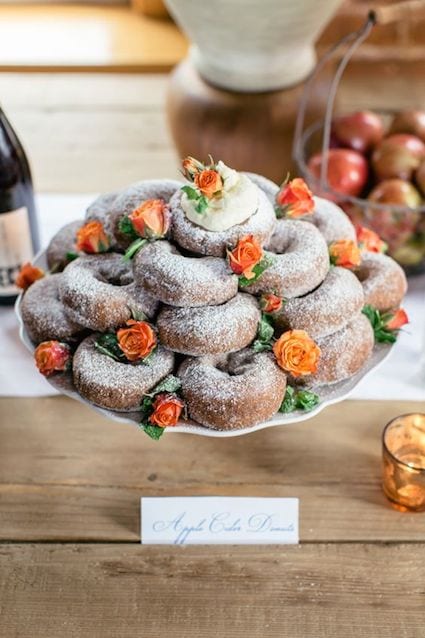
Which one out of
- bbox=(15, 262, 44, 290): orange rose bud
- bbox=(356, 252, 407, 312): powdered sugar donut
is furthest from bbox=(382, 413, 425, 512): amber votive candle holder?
bbox=(15, 262, 44, 290): orange rose bud

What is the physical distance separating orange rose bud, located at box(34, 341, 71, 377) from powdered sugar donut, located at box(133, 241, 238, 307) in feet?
0.39

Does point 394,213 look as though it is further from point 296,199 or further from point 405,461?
point 405,461

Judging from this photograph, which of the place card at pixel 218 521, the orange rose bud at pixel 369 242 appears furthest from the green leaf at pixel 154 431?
the orange rose bud at pixel 369 242

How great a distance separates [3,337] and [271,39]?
2.02 ft

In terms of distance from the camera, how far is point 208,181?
2.65 feet

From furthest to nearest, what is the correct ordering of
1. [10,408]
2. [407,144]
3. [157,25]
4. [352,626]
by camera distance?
[157,25] < [407,144] < [10,408] < [352,626]

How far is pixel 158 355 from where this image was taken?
853 millimetres

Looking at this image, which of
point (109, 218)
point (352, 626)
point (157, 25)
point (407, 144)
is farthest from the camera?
point (157, 25)

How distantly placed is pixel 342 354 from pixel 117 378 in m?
0.23

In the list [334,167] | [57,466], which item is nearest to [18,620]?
[57,466]

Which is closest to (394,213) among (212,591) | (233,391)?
(233,391)

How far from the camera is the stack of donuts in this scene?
2.70 feet

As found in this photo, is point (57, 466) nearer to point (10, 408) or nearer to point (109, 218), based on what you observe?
point (10, 408)

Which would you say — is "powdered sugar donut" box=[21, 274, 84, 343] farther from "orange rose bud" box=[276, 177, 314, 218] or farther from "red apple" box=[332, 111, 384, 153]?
"red apple" box=[332, 111, 384, 153]
